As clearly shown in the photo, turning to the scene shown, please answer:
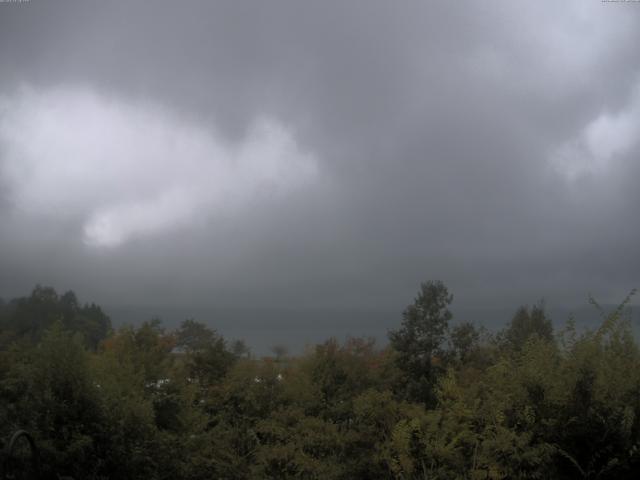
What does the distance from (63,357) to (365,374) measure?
14.0m

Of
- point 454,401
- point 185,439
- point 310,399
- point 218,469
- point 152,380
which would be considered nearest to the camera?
point 454,401

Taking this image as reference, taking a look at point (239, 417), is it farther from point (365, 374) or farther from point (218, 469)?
point (365, 374)

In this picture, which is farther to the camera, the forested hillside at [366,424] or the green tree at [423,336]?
the green tree at [423,336]

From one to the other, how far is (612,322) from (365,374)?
486 inches

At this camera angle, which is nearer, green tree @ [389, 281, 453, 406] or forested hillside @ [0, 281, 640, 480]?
forested hillside @ [0, 281, 640, 480]

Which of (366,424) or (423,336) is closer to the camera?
(366,424)

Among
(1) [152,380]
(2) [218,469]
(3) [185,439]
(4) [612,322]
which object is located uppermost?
A: (4) [612,322]

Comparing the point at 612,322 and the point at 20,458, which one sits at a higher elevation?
the point at 612,322

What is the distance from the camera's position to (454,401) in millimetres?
11789

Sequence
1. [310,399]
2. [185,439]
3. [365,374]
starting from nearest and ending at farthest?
[185,439], [310,399], [365,374]

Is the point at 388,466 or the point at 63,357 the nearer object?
the point at 63,357

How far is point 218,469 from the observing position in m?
14.0

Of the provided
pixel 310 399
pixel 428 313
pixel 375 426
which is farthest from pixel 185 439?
pixel 428 313

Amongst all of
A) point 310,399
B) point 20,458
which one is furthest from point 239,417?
point 20,458
